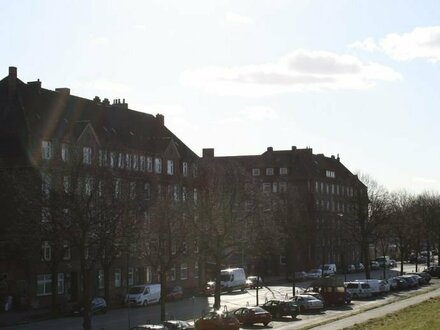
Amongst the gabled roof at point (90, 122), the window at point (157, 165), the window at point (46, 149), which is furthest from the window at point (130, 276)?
the window at point (46, 149)

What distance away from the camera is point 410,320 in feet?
143

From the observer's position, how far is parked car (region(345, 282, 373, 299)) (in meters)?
69.4

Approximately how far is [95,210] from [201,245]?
2017cm

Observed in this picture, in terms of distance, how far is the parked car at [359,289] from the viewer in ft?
228

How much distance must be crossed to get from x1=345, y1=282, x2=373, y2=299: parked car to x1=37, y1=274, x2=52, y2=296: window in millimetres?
28437

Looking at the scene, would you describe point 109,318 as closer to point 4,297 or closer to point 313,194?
point 4,297

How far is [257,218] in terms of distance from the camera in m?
62.4

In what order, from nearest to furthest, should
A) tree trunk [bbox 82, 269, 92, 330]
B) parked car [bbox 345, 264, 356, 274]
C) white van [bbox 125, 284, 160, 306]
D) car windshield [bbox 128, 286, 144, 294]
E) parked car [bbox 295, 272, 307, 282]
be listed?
tree trunk [bbox 82, 269, 92, 330] → white van [bbox 125, 284, 160, 306] → car windshield [bbox 128, 286, 144, 294] → parked car [bbox 295, 272, 307, 282] → parked car [bbox 345, 264, 356, 274]

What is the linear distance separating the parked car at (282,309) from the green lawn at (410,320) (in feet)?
23.4

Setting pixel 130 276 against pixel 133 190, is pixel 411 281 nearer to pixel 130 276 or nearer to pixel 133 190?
pixel 130 276

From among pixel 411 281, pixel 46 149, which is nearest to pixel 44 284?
pixel 46 149

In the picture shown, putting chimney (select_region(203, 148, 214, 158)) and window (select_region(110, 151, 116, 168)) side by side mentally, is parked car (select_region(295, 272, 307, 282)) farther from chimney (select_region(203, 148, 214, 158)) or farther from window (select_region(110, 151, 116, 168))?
window (select_region(110, 151, 116, 168))

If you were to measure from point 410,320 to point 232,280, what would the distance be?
3557cm

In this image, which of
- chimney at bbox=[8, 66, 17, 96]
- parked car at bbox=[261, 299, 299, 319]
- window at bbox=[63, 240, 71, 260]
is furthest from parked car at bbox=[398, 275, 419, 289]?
chimney at bbox=[8, 66, 17, 96]
